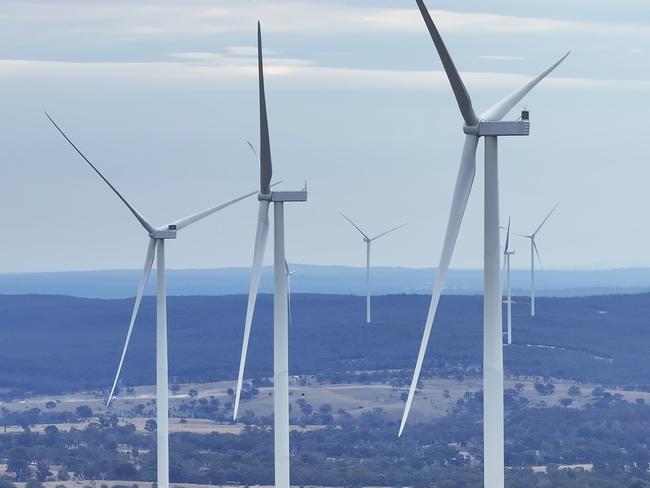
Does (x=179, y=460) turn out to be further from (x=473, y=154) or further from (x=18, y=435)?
(x=473, y=154)

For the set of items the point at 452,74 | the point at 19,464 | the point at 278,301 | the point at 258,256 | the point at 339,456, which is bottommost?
the point at 339,456

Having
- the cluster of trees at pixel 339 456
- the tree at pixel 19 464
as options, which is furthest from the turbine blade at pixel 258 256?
the tree at pixel 19 464

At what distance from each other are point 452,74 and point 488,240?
4630 mm

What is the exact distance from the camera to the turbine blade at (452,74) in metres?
47.4

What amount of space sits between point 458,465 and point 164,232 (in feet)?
301

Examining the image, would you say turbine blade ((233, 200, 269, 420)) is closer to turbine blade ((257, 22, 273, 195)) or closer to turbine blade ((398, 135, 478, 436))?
turbine blade ((257, 22, 273, 195))

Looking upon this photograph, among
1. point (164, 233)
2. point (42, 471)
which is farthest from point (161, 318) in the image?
point (42, 471)

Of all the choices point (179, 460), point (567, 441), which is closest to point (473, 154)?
point (179, 460)

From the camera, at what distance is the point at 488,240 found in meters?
45.7

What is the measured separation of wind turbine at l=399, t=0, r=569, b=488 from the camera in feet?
148

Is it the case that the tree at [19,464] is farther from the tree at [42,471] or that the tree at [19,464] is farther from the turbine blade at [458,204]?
the turbine blade at [458,204]

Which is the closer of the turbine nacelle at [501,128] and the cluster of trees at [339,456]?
the turbine nacelle at [501,128]

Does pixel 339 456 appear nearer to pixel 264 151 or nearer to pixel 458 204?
pixel 264 151

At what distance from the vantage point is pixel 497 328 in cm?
4528
